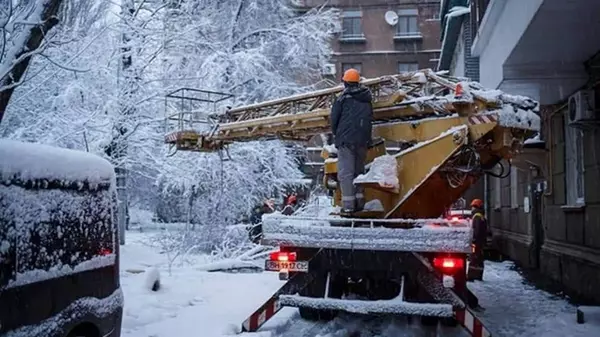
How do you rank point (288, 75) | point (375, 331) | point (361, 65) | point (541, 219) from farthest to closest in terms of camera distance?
point (361, 65), point (288, 75), point (541, 219), point (375, 331)

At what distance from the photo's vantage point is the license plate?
299 inches

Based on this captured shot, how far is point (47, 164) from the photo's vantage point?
14.6 ft

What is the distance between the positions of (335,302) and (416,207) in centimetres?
183

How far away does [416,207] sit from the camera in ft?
27.8

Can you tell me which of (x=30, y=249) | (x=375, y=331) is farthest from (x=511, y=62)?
(x=30, y=249)

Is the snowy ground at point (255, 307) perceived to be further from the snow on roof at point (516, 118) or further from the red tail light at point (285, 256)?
the snow on roof at point (516, 118)

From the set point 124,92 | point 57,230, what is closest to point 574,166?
point 124,92

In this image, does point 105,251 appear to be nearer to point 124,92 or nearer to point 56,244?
point 56,244

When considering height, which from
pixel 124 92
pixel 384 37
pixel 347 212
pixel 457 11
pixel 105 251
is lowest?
pixel 105 251

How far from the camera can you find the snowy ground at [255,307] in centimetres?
821

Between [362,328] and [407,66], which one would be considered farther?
[407,66]

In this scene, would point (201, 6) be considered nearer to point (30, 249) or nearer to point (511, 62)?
point (511, 62)

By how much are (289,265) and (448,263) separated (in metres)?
1.75

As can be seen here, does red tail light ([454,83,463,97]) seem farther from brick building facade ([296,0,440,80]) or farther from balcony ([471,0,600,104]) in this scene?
brick building facade ([296,0,440,80])
